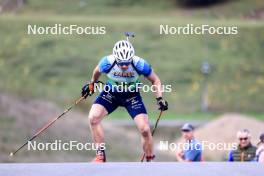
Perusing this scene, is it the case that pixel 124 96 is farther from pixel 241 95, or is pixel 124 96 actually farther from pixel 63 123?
pixel 241 95

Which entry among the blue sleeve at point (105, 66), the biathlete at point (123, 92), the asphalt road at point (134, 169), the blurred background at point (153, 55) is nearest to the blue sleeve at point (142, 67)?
the biathlete at point (123, 92)

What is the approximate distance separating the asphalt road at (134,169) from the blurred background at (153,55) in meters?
15.1

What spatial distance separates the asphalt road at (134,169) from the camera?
32.1 feet

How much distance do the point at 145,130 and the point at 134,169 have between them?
277cm

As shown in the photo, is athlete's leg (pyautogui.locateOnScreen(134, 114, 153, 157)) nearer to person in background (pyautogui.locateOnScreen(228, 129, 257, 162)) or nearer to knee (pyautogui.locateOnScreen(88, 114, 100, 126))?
knee (pyautogui.locateOnScreen(88, 114, 100, 126))

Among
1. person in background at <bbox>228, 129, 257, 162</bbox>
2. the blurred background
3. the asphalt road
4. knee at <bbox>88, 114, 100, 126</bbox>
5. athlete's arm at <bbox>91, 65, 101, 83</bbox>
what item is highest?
the blurred background

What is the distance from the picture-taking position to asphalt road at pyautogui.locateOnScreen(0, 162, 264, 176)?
32.1 feet

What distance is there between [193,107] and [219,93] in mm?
1688

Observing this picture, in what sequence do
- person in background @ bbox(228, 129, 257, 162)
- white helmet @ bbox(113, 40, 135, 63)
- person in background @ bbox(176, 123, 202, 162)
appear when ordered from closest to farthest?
white helmet @ bbox(113, 40, 135, 63) < person in background @ bbox(228, 129, 257, 162) < person in background @ bbox(176, 123, 202, 162)

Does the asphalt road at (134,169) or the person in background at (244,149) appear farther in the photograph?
the person in background at (244,149)

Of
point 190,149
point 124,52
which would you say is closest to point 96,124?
point 124,52

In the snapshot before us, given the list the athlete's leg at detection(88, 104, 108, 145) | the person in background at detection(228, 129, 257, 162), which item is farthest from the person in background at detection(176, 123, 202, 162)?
the athlete's leg at detection(88, 104, 108, 145)

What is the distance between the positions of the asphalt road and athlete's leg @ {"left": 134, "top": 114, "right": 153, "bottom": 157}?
2.47 metres

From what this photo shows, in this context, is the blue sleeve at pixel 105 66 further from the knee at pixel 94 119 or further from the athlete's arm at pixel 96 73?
the knee at pixel 94 119
